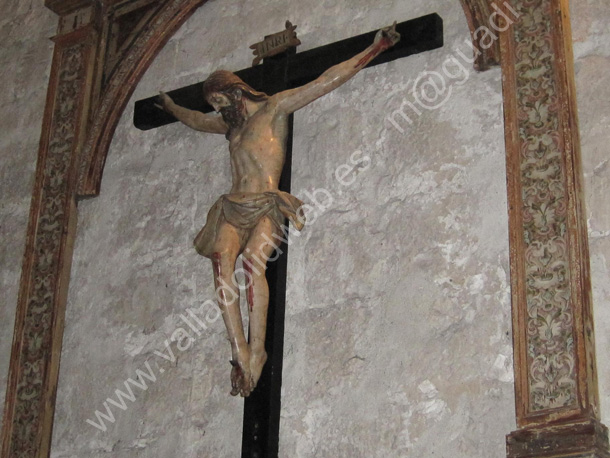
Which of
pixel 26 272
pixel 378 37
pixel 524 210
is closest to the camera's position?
pixel 524 210

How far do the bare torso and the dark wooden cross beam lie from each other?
2.1 inches

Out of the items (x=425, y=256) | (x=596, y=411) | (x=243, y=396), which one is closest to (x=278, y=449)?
(x=243, y=396)

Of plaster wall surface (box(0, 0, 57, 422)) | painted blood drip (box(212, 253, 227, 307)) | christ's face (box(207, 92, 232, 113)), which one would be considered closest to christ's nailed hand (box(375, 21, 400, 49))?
christ's face (box(207, 92, 232, 113))

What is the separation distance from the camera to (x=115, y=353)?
193 inches

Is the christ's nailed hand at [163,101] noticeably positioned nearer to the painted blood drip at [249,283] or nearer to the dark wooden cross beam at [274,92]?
the dark wooden cross beam at [274,92]

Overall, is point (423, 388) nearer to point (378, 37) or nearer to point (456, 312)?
point (456, 312)

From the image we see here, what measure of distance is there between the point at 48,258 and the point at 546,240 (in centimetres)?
237

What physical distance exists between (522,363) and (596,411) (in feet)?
0.95

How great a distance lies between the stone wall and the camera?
13.4 feet

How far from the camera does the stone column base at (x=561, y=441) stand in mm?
3611

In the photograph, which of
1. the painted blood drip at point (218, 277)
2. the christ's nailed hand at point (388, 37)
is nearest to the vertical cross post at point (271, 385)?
the painted blood drip at point (218, 277)

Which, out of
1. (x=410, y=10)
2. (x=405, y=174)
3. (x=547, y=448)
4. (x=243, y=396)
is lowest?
(x=547, y=448)

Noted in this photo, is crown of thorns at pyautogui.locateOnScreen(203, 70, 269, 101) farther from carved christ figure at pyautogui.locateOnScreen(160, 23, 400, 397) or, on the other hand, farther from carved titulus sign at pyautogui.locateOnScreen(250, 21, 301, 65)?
carved titulus sign at pyautogui.locateOnScreen(250, 21, 301, 65)

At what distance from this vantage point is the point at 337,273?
4.47m
